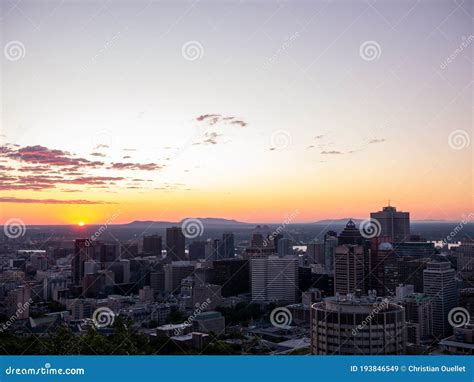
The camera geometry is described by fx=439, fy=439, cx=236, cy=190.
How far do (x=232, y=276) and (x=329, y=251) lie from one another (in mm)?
2540

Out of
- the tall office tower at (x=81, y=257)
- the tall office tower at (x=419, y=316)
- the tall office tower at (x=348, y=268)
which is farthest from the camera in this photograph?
the tall office tower at (x=348, y=268)

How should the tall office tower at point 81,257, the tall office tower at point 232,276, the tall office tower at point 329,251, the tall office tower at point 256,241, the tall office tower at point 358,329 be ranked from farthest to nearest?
the tall office tower at point 329,251, the tall office tower at point 256,241, the tall office tower at point 232,276, the tall office tower at point 81,257, the tall office tower at point 358,329

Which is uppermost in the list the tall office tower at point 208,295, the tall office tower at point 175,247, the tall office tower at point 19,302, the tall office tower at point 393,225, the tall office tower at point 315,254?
the tall office tower at point 393,225

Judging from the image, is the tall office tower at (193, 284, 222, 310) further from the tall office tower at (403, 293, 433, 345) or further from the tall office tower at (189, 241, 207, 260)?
the tall office tower at (403, 293, 433, 345)

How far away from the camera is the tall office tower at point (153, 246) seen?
7933 millimetres

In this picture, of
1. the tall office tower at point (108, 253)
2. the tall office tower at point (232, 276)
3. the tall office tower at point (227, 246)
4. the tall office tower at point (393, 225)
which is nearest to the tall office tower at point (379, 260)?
the tall office tower at point (393, 225)

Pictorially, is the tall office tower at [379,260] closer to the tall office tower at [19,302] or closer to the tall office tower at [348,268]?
the tall office tower at [348,268]

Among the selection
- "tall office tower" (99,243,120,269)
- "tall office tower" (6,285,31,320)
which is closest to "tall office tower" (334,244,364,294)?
"tall office tower" (99,243,120,269)

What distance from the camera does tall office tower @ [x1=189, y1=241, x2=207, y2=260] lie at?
8484 mm

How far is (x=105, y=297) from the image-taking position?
7559mm

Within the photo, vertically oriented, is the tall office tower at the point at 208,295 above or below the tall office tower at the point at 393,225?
below

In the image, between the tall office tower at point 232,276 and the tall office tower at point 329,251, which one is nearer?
the tall office tower at point 232,276

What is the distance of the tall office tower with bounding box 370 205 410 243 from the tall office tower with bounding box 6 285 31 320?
213 inches

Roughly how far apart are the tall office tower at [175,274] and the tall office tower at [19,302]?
262cm
